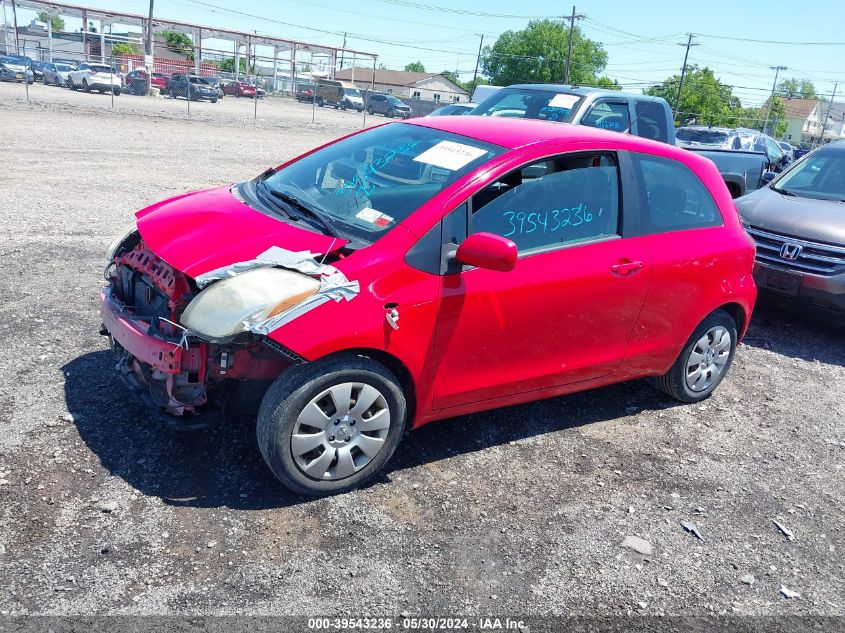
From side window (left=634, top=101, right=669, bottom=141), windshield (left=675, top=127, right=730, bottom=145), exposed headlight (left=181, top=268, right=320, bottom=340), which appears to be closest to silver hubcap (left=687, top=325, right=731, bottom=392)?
exposed headlight (left=181, top=268, right=320, bottom=340)

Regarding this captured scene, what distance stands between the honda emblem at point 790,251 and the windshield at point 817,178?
1.09 metres

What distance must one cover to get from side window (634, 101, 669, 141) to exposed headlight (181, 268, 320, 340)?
744 centimetres

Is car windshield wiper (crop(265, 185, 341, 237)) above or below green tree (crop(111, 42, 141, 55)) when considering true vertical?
below

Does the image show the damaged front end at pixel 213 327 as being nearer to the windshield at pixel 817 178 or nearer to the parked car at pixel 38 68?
the windshield at pixel 817 178

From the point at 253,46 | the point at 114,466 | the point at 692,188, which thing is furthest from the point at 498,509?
the point at 253,46

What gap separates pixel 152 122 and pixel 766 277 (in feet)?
66.7

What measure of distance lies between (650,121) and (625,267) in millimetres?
6237

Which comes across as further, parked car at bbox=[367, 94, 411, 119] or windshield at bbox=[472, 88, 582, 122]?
parked car at bbox=[367, 94, 411, 119]

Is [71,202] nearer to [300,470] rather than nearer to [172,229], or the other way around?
[172,229]

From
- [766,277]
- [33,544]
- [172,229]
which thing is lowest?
[33,544]

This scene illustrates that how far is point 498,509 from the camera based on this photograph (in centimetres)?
380

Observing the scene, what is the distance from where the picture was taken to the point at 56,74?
132 feet

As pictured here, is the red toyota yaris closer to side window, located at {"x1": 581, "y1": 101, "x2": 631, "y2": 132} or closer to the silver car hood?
the silver car hood

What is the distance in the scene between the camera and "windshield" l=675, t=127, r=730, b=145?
1855cm
